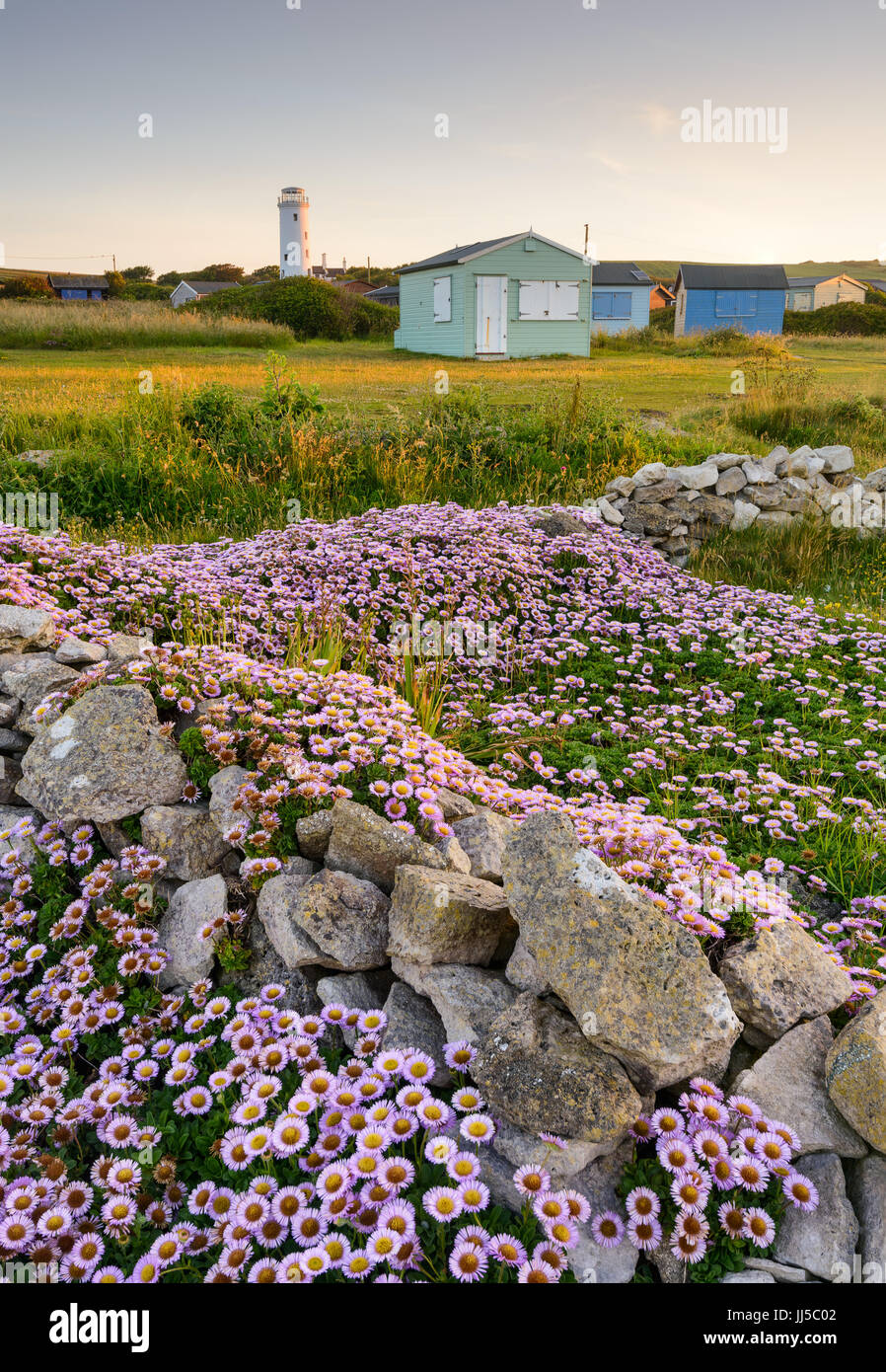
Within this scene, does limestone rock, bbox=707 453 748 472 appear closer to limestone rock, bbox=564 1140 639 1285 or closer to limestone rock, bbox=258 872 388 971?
limestone rock, bbox=258 872 388 971

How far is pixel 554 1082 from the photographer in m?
1.96

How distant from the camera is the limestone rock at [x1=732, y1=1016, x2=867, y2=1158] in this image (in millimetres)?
2041

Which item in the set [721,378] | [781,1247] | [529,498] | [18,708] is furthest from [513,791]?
[721,378]

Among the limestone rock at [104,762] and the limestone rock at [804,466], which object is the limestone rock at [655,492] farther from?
the limestone rock at [104,762]

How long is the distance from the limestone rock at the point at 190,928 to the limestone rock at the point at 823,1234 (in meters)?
1.67

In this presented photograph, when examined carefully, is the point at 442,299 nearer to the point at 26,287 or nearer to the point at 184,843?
the point at 184,843

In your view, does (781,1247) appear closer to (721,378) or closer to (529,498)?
(529,498)

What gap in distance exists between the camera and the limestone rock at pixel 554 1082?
1.91 metres

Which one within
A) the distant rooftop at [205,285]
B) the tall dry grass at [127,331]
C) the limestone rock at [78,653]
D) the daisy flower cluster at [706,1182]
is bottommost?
the daisy flower cluster at [706,1182]

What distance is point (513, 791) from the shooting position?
3508 millimetres

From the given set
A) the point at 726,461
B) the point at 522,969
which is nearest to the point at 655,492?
the point at 726,461

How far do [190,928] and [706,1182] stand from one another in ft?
5.29

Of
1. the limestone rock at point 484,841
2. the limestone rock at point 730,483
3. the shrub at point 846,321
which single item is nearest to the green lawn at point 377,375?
the limestone rock at point 730,483

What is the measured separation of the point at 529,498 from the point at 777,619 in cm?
284
